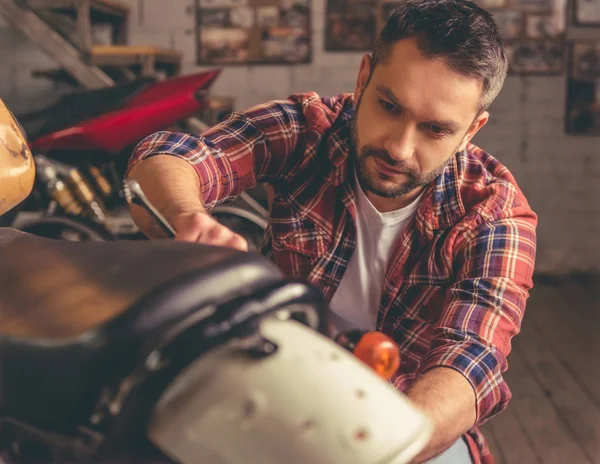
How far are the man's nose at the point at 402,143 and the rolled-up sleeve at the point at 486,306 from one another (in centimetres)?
16

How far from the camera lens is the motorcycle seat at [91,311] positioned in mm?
355

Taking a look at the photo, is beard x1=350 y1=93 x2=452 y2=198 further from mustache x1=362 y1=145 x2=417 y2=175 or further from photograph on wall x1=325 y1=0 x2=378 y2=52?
photograph on wall x1=325 y1=0 x2=378 y2=52

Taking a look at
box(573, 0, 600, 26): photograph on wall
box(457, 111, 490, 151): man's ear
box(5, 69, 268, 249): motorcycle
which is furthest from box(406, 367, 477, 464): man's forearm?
box(573, 0, 600, 26): photograph on wall

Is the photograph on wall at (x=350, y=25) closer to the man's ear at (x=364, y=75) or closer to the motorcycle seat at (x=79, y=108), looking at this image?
the motorcycle seat at (x=79, y=108)

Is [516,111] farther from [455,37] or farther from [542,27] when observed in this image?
[455,37]

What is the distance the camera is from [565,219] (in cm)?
384

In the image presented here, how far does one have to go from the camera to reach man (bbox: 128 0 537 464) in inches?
35.5

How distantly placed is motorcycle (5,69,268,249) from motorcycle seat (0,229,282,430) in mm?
2077

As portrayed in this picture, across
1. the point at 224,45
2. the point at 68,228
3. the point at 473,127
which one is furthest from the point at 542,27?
the point at 473,127

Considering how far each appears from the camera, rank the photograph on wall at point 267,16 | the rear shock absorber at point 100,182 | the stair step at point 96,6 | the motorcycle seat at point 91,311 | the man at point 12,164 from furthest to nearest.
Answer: the photograph on wall at point 267,16 < the stair step at point 96,6 < the rear shock absorber at point 100,182 < the man at point 12,164 < the motorcycle seat at point 91,311

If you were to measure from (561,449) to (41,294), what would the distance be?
6.57 ft

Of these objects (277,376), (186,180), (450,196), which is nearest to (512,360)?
(450,196)

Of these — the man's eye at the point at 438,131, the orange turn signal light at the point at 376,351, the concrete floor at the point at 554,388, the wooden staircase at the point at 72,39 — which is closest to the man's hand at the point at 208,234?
the orange turn signal light at the point at 376,351

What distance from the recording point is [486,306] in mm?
917
